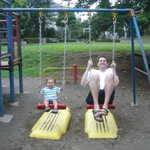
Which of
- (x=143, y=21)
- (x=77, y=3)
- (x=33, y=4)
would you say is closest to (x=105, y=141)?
(x=143, y=21)

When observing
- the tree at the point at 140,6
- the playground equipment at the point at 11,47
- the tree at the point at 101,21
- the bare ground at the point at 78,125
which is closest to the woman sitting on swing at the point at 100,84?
the bare ground at the point at 78,125

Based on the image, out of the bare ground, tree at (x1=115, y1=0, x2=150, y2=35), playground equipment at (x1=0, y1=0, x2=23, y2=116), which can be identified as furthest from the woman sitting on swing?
tree at (x1=115, y1=0, x2=150, y2=35)

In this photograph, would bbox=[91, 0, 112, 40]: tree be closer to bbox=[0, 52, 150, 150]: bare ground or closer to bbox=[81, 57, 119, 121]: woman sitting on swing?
bbox=[0, 52, 150, 150]: bare ground

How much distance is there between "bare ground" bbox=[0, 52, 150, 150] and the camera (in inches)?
189

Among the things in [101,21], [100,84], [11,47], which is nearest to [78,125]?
[100,84]

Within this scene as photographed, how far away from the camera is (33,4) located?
→ 4200 cm

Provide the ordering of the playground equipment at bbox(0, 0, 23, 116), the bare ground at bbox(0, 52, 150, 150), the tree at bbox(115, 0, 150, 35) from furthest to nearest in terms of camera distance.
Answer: the tree at bbox(115, 0, 150, 35) → the playground equipment at bbox(0, 0, 23, 116) → the bare ground at bbox(0, 52, 150, 150)

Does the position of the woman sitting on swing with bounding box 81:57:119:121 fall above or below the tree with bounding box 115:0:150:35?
below

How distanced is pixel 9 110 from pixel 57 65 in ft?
22.9

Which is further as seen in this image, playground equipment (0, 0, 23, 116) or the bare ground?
playground equipment (0, 0, 23, 116)

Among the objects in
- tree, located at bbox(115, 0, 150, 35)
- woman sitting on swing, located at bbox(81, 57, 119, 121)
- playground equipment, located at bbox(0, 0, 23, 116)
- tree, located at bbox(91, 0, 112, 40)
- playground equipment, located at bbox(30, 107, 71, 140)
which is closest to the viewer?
playground equipment, located at bbox(30, 107, 71, 140)

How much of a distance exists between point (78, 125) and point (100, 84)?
807 mm

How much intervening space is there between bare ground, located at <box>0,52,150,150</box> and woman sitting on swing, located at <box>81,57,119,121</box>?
1.56 feet

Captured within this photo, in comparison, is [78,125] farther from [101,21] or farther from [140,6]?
[101,21]
